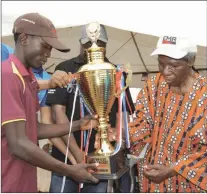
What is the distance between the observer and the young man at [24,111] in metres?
1.45

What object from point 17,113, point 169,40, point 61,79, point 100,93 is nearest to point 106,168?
point 100,93

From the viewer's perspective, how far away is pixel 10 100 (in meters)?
1.43

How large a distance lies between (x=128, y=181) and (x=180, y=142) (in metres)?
0.53

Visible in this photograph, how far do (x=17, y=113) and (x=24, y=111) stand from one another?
0.07 m

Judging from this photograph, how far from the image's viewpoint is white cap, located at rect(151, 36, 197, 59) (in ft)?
5.98

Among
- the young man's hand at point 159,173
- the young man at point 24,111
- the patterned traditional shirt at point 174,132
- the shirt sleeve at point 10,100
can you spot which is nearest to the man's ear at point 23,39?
the young man at point 24,111

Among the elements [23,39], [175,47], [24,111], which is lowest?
[24,111]

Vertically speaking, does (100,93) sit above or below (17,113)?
below

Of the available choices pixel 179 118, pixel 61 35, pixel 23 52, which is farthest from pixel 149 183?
pixel 61 35

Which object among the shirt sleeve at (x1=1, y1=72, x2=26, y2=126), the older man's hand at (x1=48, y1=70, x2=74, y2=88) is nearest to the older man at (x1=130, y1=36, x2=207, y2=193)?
the older man's hand at (x1=48, y1=70, x2=74, y2=88)

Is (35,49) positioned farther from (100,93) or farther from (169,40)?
(169,40)

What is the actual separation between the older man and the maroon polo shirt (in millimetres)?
644

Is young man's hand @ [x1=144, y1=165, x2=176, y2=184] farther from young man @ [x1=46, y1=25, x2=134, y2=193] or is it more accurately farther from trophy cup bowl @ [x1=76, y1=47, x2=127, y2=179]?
young man @ [x1=46, y1=25, x2=134, y2=193]

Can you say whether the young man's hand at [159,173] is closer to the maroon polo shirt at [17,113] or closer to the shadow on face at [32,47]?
the maroon polo shirt at [17,113]
